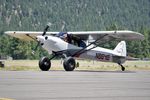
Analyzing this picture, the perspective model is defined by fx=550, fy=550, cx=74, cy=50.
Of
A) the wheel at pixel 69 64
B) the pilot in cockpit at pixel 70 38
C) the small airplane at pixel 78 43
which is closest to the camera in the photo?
the wheel at pixel 69 64

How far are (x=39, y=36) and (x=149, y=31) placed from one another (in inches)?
4066

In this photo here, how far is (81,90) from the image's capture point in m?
15.4

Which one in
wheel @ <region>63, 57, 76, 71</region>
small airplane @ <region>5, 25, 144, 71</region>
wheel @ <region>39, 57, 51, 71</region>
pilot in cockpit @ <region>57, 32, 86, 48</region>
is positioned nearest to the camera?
wheel @ <region>63, 57, 76, 71</region>

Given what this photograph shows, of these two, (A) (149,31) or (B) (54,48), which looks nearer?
(B) (54,48)

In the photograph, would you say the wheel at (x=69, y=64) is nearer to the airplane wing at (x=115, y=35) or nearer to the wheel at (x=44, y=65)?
the wheel at (x=44, y=65)

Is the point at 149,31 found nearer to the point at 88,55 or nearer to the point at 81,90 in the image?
the point at 88,55

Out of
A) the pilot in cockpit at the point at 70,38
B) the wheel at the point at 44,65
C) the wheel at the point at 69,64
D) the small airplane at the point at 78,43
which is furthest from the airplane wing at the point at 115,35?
the wheel at the point at 69,64

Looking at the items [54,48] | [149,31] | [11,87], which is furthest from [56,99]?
[149,31]

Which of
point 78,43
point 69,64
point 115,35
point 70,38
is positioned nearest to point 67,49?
point 70,38

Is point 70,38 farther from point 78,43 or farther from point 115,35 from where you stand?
point 115,35

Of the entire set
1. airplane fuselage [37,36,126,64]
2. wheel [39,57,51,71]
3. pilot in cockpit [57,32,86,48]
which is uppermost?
pilot in cockpit [57,32,86,48]

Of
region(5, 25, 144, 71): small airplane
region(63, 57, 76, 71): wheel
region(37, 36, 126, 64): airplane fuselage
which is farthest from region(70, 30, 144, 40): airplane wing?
region(63, 57, 76, 71): wheel

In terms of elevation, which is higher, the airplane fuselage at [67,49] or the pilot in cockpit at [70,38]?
the pilot in cockpit at [70,38]

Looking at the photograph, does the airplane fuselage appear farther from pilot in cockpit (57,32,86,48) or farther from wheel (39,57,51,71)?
wheel (39,57,51,71)
